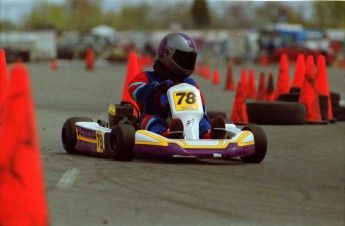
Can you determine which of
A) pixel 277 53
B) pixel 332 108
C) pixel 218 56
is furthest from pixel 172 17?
pixel 332 108

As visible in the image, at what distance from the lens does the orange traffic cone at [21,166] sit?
5.55m

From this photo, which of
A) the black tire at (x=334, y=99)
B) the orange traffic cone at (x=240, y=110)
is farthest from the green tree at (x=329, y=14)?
Result: the orange traffic cone at (x=240, y=110)

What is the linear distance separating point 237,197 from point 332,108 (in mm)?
10470

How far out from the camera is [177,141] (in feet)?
32.6

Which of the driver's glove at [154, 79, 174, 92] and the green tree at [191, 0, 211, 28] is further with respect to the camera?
the green tree at [191, 0, 211, 28]

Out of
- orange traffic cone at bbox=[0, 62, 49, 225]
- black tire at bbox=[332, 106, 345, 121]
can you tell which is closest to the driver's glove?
orange traffic cone at bbox=[0, 62, 49, 225]

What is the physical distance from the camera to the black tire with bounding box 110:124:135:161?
995cm

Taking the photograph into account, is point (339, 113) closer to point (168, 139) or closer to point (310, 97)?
point (310, 97)

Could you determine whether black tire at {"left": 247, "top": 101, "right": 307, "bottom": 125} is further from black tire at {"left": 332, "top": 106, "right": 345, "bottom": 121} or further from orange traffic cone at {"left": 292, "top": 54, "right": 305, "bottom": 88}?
orange traffic cone at {"left": 292, "top": 54, "right": 305, "bottom": 88}

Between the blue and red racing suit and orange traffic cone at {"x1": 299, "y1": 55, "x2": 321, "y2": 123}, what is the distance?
644 centimetres

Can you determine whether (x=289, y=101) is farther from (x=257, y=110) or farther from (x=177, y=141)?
(x=177, y=141)

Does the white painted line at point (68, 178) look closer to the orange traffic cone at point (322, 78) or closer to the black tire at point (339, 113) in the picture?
the black tire at point (339, 113)

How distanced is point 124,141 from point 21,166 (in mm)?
4308

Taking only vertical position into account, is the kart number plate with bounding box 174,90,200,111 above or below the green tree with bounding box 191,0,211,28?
above
